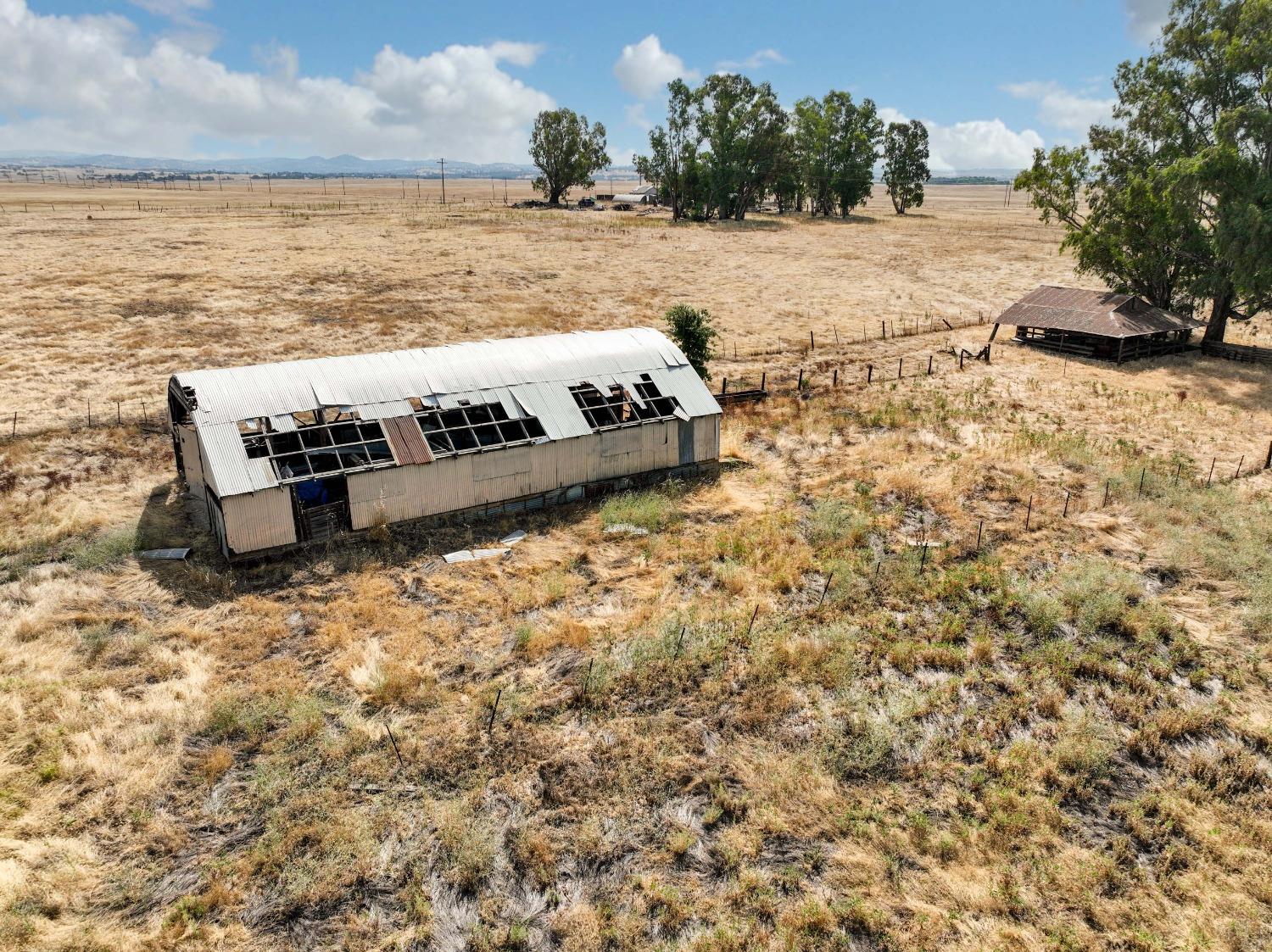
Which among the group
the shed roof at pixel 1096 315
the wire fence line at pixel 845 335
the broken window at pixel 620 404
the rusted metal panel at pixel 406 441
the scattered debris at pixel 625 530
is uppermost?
the shed roof at pixel 1096 315

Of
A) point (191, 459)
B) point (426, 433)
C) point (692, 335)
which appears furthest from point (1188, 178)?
point (191, 459)

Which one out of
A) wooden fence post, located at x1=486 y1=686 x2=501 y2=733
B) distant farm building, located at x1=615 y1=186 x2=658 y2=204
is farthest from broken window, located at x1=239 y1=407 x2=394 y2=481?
distant farm building, located at x1=615 y1=186 x2=658 y2=204

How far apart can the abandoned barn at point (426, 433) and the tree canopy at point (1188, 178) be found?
30.2 meters

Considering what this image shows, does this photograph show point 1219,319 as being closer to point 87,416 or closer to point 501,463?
point 501,463

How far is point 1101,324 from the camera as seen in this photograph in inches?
1640

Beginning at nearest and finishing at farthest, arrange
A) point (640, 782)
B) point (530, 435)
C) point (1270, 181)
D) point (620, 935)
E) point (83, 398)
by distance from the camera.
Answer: point (620, 935) < point (640, 782) < point (530, 435) < point (83, 398) < point (1270, 181)

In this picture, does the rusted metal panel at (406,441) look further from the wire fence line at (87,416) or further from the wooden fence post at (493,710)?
the wire fence line at (87,416)

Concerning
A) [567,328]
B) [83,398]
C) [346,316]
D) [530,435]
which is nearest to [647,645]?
[530,435]

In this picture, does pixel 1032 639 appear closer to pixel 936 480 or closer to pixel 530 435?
pixel 936 480

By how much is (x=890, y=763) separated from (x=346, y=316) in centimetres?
4228

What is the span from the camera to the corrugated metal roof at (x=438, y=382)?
1984 cm

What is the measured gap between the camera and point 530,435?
75.1ft

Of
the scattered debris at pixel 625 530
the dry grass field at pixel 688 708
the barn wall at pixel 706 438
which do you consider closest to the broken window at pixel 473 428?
the dry grass field at pixel 688 708

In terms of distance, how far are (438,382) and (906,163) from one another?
12128 cm
